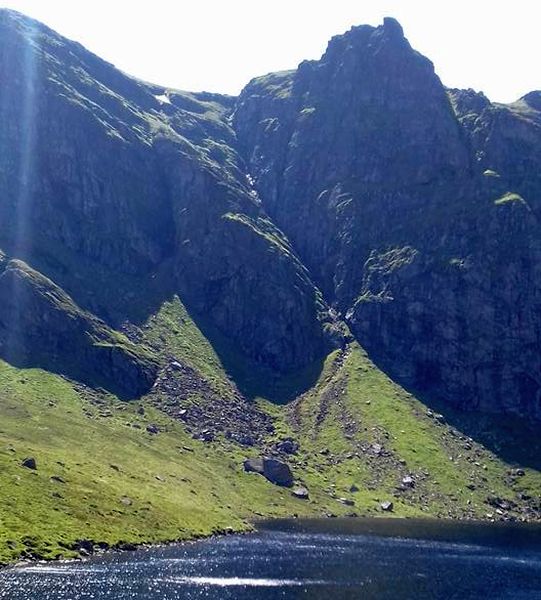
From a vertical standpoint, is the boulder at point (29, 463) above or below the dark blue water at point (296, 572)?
below

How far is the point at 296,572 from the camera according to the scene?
137 metres

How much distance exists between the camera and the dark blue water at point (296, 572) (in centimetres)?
11350

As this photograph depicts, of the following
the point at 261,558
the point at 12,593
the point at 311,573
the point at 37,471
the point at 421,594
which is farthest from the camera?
the point at 37,471

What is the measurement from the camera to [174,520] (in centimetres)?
17600

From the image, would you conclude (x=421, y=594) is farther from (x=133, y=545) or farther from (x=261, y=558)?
(x=133, y=545)

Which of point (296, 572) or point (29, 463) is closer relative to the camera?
point (296, 572)

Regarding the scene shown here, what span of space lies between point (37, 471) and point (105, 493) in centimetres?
1601

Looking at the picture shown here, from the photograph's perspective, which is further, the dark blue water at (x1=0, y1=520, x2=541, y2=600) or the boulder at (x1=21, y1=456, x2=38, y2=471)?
the boulder at (x1=21, y1=456, x2=38, y2=471)

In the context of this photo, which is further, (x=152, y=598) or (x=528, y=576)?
(x=528, y=576)

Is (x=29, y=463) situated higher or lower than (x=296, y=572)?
lower

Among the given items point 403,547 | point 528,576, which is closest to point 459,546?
point 403,547

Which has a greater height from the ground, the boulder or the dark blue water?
the dark blue water

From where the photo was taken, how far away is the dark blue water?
114 meters

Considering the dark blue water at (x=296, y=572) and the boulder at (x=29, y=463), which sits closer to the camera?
the dark blue water at (x=296, y=572)
